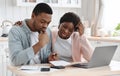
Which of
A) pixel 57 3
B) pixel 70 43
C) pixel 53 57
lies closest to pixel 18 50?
pixel 53 57

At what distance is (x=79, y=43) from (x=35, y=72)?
0.79m

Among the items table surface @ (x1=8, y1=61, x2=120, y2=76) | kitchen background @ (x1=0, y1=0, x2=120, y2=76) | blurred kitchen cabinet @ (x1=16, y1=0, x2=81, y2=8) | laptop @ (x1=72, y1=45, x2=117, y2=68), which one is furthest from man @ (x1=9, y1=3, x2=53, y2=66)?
blurred kitchen cabinet @ (x1=16, y1=0, x2=81, y2=8)

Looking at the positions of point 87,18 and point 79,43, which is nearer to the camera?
point 79,43

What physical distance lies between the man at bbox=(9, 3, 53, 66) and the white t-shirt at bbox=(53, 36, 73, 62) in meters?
0.13

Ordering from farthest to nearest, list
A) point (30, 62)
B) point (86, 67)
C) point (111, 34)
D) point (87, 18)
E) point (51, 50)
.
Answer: point (87, 18)
point (111, 34)
point (51, 50)
point (30, 62)
point (86, 67)

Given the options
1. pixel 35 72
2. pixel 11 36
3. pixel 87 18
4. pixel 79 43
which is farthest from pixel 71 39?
pixel 87 18

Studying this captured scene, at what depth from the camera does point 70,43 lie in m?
2.37

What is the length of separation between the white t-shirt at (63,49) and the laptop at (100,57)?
0.33 m

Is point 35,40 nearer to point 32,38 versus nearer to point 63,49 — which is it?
point 32,38

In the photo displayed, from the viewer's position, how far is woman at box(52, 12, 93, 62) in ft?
7.55

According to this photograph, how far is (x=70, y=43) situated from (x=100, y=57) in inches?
19.3

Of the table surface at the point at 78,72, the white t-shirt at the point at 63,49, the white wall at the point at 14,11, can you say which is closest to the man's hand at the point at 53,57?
the white t-shirt at the point at 63,49

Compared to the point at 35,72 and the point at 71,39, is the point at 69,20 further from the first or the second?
the point at 35,72

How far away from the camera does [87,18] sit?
4.87 m
